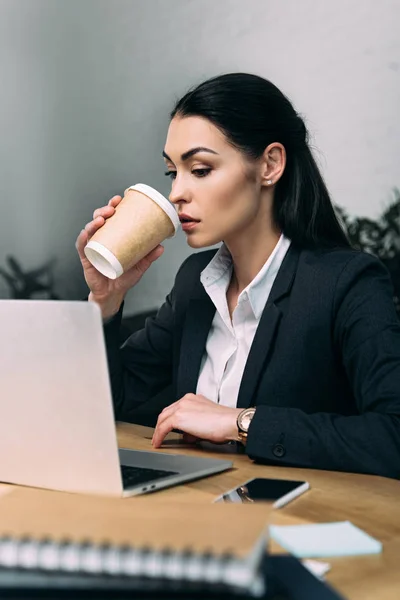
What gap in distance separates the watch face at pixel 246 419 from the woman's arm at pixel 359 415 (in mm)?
17

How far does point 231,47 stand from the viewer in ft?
8.32

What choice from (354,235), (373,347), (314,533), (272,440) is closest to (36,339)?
(314,533)

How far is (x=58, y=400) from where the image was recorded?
86cm

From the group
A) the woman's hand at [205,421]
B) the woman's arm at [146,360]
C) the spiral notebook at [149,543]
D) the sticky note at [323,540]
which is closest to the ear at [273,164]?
the woman's arm at [146,360]

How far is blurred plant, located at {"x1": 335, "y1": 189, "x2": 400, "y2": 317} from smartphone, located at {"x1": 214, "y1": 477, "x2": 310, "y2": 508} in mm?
1465

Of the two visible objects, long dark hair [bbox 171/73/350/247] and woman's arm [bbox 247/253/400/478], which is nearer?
woman's arm [bbox 247/253/400/478]

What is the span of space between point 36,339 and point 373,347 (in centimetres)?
76

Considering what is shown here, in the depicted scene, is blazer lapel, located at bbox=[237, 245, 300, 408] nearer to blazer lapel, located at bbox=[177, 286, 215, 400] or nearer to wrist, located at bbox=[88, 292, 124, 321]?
blazer lapel, located at bbox=[177, 286, 215, 400]

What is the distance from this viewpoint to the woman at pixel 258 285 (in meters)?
1.49

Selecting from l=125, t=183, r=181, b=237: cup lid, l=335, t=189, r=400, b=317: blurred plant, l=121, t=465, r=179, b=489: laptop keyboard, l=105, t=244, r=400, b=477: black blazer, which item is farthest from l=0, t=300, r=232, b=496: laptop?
l=335, t=189, r=400, b=317: blurred plant

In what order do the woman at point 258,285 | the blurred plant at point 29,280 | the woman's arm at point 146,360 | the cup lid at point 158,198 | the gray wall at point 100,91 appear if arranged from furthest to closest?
the blurred plant at point 29,280 < the gray wall at point 100,91 < the woman's arm at point 146,360 < the woman at point 258,285 < the cup lid at point 158,198

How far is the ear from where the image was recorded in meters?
1.76

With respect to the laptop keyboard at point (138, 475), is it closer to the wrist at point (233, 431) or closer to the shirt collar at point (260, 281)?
the wrist at point (233, 431)

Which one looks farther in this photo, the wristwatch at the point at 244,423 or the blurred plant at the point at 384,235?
the blurred plant at the point at 384,235
